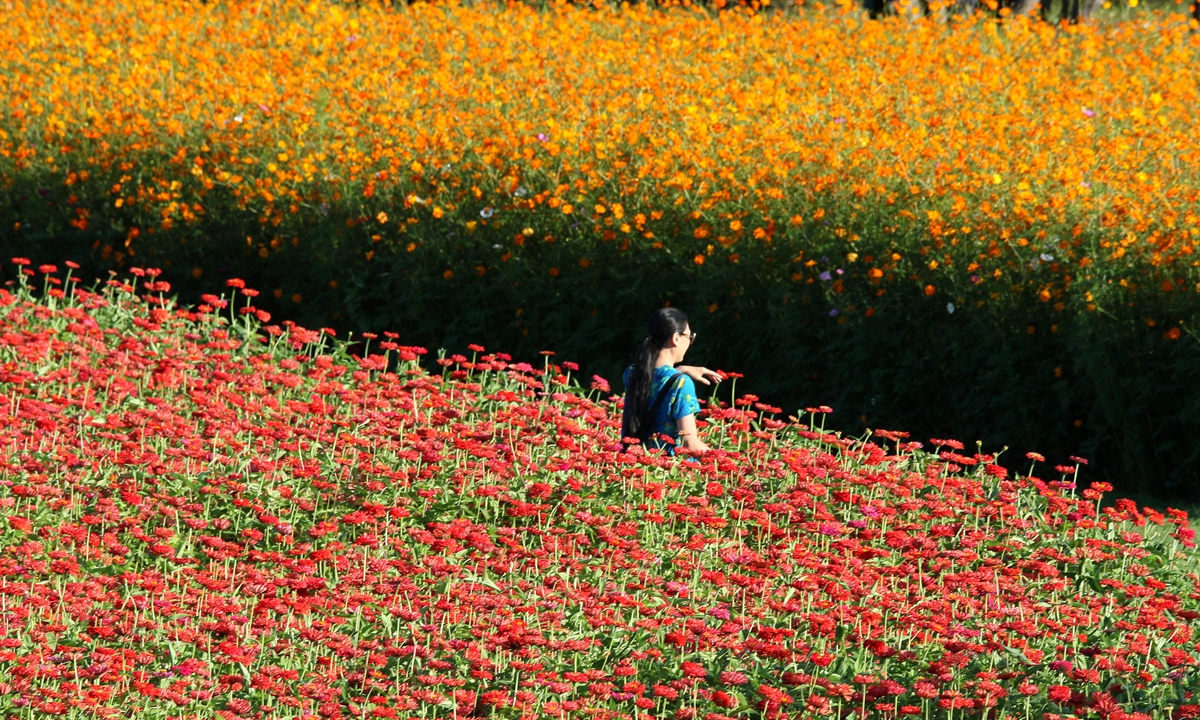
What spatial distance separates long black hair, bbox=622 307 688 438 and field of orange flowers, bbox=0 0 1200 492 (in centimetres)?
198

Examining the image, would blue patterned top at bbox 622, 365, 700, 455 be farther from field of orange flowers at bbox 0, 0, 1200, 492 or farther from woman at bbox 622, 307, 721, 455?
field of orange flowers at bbox 0, 0, 1200, 492

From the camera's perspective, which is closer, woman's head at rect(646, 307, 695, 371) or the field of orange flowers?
woman's head at rect(646, 307, 695, 371)

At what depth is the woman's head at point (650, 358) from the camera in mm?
6191

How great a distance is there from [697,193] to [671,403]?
3084 mm

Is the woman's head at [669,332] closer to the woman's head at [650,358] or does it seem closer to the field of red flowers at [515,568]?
the woman's head at [650,358]

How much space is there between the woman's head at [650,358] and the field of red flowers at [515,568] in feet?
0.76

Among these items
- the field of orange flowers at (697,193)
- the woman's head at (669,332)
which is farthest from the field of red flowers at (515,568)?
the field of orange flowers at (697,193)

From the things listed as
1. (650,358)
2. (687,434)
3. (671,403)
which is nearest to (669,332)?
(650,358)

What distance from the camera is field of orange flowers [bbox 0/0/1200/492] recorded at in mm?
8023

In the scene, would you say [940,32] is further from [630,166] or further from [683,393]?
[683,393]

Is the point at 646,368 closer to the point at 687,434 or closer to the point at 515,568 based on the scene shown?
the point at 687,434

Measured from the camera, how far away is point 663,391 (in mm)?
6215

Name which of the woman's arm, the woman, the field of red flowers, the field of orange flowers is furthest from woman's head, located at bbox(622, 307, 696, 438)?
the field of orange flowers

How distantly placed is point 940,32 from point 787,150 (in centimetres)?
477
